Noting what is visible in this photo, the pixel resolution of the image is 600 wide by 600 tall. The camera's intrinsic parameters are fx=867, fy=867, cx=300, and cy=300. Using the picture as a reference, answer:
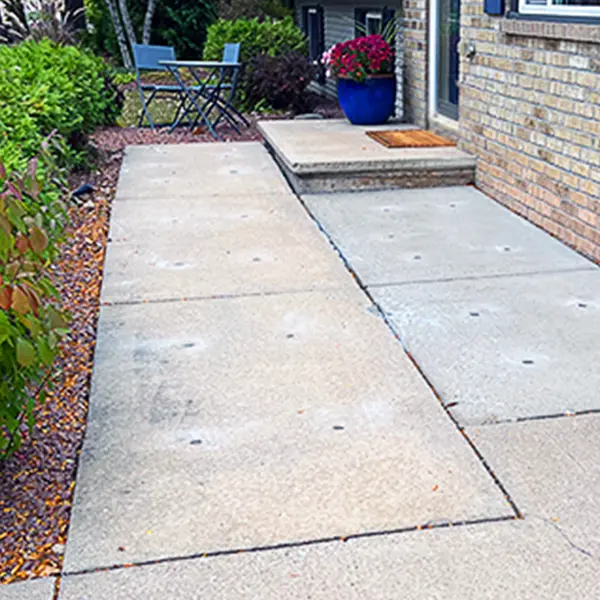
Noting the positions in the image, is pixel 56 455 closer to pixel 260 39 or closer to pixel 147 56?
pixel 147 56

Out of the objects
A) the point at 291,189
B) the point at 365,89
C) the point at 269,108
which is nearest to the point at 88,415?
the point at 291,189

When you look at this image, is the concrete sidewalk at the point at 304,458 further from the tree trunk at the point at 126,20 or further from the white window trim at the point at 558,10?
the tree trunk at the point at 126,20

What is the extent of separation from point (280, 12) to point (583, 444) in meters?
12.5

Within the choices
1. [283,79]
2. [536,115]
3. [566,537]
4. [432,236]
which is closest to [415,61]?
[283,79]

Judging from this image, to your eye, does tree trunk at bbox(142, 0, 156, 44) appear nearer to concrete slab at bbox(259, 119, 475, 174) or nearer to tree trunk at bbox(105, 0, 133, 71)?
tree trunk at bbox(105, 0, 133, 71)

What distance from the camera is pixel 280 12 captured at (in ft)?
46.4

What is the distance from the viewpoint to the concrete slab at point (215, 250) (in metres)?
4.43

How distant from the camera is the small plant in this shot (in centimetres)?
777

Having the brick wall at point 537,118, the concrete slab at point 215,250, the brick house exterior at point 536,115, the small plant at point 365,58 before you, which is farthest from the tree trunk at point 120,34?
the brick wall at point 537,118

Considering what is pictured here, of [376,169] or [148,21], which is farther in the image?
[148,21]

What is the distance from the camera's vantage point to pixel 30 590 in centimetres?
218

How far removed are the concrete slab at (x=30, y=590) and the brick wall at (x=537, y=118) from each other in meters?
3.42

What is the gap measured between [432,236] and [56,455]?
2960 mm

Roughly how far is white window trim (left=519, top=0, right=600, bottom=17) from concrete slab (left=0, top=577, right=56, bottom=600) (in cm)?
391
